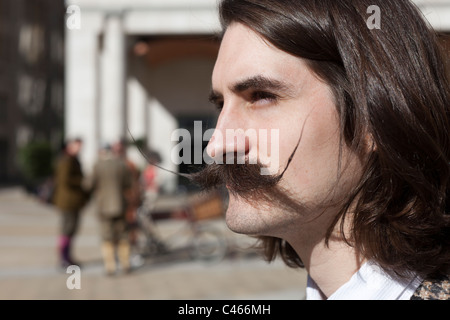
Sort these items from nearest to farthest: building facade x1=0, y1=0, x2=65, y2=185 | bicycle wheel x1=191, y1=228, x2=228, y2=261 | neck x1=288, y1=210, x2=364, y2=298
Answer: neck x1=288, y1=210, x2=364, y2=298
bicycle wheel x1=191, y1=228, x2=228, y2=261
building facade x1=0, y1=0, x2=65, y2=185

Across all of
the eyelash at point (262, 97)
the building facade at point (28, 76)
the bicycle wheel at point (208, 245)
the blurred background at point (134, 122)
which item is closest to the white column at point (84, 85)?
the blurred background at point (134, 122)

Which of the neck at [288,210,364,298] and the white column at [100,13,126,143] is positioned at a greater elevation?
the white column at [100,13,126,143]

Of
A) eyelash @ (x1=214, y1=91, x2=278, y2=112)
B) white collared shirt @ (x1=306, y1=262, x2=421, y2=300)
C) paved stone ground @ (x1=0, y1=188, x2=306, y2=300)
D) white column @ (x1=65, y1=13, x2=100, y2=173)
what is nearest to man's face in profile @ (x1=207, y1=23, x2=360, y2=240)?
eyelash @ (x1=214, y1=91, x2=278, y2=112)

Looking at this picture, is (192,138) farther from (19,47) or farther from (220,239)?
(19,47)

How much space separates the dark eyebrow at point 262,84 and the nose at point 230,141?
0.23 ft

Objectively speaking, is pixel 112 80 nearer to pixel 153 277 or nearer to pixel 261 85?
pixel 153 277

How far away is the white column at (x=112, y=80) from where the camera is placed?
1633 cm

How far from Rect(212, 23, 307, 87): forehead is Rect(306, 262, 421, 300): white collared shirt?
44 centimetres

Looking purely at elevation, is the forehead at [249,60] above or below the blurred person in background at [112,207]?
above

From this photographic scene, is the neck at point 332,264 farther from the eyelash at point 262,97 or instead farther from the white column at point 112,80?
the white column at point 112,80

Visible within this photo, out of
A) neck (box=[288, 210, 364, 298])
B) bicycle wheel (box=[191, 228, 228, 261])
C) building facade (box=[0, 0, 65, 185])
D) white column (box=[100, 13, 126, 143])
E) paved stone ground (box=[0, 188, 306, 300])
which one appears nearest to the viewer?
neck (box=[288, 210, 364, 298])

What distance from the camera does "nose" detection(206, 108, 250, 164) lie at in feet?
4.04

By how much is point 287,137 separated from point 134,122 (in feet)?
65.1

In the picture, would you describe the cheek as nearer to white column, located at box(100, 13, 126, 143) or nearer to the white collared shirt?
the white collared shirt
